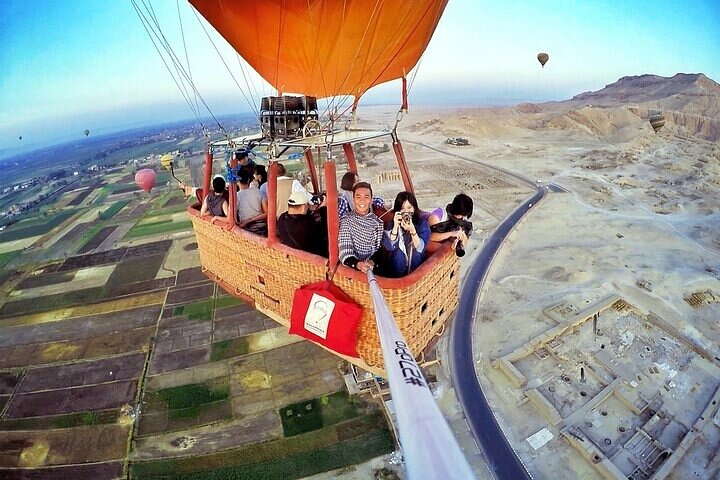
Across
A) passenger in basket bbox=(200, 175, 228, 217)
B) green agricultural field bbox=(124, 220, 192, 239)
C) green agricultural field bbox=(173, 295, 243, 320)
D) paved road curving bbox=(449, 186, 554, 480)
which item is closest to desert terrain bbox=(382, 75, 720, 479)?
paved road curving bbox=(449, 186, 554, 480)

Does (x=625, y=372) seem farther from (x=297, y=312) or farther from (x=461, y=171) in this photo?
(x=461, y=171)

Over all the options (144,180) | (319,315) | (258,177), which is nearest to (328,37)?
(258,177)

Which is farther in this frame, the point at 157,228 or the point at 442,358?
the point at 157,228

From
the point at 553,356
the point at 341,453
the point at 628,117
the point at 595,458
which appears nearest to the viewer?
the point at 595,458

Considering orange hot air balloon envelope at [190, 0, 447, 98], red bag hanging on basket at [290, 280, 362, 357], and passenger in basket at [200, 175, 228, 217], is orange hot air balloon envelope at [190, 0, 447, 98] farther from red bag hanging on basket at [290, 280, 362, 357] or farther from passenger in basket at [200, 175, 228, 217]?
red bag hanging on basket at [290, 280, 362, 357]

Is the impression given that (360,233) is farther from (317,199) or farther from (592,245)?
(592,245)

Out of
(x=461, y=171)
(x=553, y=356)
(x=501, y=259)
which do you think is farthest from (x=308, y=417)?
(x=461, y=171)
